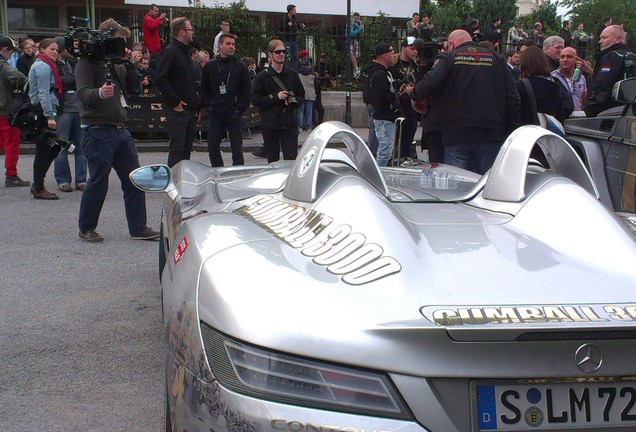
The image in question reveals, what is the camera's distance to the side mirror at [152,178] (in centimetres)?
415

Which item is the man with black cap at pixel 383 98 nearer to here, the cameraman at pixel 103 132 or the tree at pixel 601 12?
the cameraman at pixel 103 132

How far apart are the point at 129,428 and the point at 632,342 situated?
2.41 metres

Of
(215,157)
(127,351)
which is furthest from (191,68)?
(127,351)

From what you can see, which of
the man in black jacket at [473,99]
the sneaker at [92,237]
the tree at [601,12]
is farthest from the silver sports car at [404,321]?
the tree at [601,12]

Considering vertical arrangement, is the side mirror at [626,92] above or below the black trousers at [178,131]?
above

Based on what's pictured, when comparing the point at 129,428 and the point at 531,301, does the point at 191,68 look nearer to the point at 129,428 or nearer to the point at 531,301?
the point at 129,428

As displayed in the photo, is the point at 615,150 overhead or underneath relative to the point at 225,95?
underneath

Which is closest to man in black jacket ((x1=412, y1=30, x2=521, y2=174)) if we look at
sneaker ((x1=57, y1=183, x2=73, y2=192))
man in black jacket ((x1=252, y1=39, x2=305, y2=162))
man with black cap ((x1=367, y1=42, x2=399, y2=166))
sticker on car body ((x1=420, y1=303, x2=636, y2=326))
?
man in black jacket ((x1=252, y1=39, x2=305, y2=162))

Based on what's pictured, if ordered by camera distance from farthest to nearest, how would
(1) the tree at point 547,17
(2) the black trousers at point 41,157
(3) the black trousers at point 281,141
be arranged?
(1) the tree at point 547,17 → (3) the black trousers at point 281,141 → (2) the black trousers at point 41,157

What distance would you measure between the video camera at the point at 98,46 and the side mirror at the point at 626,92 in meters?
4.02

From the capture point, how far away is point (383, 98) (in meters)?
10.2

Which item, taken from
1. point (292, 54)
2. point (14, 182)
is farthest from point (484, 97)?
point (292, 54)

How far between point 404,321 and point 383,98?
840 cm

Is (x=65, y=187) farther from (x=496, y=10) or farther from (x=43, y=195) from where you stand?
(x=496, y=10)
